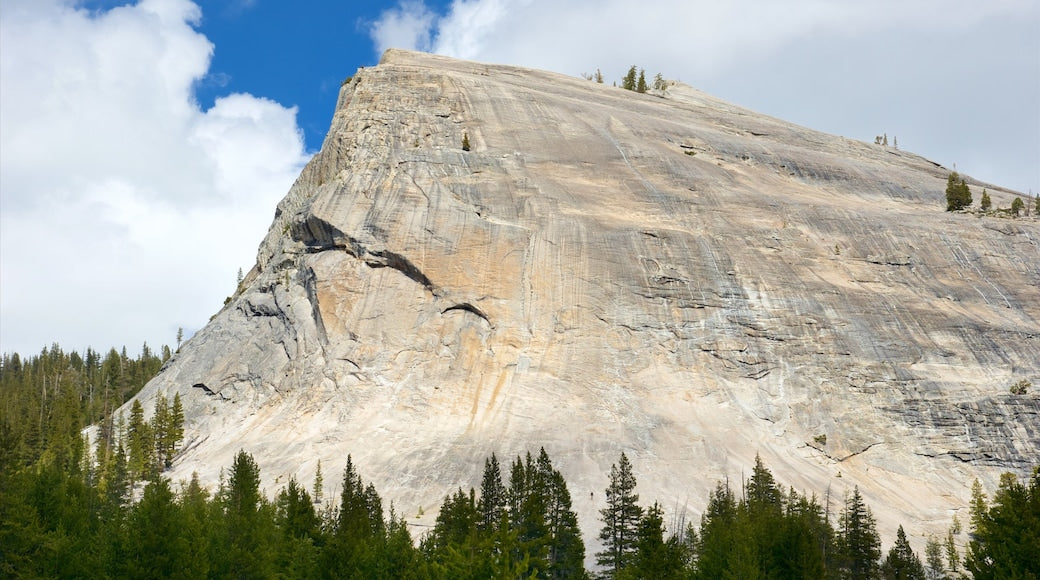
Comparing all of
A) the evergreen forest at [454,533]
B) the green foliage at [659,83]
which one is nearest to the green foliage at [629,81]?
the green foliage at [659,83]

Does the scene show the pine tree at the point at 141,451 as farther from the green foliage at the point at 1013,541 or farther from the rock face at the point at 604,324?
the green foliage at the point at 1013,541

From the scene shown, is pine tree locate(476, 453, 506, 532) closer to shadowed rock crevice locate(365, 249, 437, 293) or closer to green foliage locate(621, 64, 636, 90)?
shadowed rock crevice locate(365, 249, 437, 293)

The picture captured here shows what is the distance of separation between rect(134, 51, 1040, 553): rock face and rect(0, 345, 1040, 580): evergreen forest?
3761mm

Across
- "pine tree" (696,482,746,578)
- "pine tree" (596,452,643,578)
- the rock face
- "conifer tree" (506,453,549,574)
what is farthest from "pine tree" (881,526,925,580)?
"conifer tree" (506,453,549,574)

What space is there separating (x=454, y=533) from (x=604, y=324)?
29.9 m

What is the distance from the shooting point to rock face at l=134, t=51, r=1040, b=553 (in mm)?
63656

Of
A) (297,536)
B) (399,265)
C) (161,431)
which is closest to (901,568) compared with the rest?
(297,536)

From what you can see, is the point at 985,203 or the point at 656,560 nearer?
the point at 656,560

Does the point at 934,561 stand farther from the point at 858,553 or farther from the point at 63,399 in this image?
the point at 63,399

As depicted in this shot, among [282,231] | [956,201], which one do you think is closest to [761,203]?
[956,201]

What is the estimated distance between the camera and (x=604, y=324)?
71750 millimetres

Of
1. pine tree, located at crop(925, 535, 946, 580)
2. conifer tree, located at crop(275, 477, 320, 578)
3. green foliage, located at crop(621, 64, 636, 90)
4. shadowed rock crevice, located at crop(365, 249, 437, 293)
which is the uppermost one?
green foliage, located at crop(621, 64, 636, 90)

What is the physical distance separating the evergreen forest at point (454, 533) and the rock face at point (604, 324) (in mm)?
3761

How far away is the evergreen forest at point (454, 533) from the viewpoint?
3534cm
